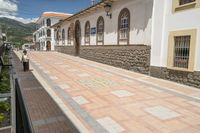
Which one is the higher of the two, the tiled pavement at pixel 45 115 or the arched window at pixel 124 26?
the arched window at pixel 124 26

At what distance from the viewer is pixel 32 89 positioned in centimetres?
700

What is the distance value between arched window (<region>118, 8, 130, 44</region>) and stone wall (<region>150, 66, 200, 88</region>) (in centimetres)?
338

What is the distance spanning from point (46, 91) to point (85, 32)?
12.6 metres

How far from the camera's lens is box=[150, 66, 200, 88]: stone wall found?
752 cm

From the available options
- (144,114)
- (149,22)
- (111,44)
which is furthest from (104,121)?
(111,44)

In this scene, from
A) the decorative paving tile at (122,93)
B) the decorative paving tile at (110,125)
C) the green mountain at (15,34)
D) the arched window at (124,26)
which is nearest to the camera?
the decorative paving tile at (110,125)

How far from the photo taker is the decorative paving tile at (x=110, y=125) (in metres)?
3.90

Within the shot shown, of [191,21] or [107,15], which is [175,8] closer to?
[191,21]

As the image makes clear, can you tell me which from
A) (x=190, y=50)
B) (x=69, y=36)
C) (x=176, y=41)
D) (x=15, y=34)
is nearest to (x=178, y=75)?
(x=190, y=50)

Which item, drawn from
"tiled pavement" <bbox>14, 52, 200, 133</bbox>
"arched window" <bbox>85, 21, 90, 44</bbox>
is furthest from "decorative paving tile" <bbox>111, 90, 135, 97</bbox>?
"arched window" <bbox>85, 21, 90, 44</bbox>

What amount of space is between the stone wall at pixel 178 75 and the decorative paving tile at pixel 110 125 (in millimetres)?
4847

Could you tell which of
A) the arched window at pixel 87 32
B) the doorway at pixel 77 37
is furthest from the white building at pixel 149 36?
the doorway at pixel 77 37

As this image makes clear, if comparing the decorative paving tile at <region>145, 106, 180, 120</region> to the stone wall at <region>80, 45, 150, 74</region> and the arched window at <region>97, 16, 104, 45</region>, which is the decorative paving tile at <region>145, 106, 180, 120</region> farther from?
the arched window at <region>97, 16, 104, 45</region>

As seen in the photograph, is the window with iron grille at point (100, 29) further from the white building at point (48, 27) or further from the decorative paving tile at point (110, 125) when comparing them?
the white building at point (48, 27)
